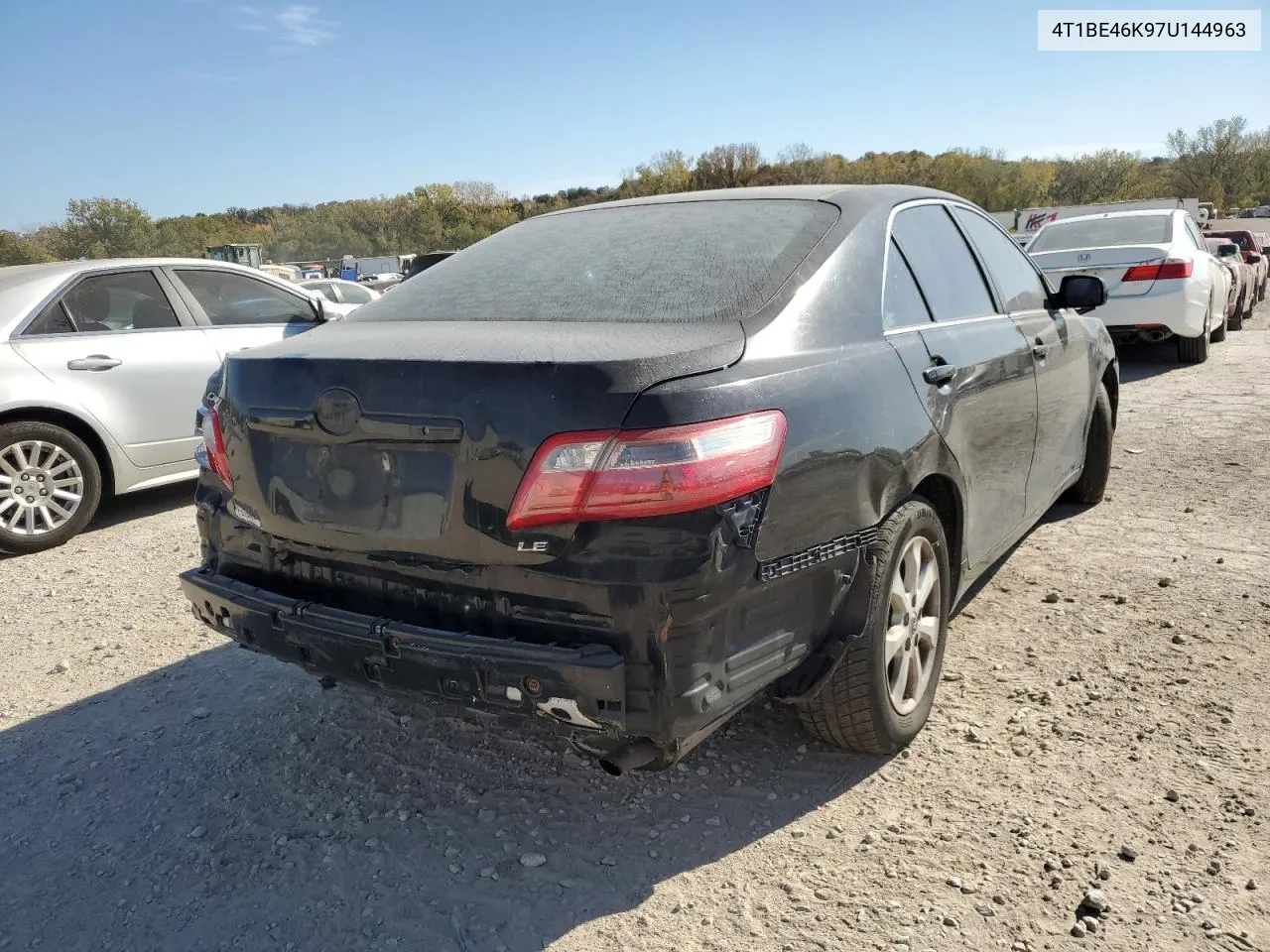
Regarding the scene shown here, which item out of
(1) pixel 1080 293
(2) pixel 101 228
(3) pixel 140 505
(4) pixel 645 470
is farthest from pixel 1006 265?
(2) pixel 101 228

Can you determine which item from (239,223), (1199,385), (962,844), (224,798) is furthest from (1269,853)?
(239,223)

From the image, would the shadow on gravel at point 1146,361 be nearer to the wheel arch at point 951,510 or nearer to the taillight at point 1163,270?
the taillight at point 1163,270

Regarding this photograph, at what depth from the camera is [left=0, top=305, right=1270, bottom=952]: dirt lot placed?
2.25 m

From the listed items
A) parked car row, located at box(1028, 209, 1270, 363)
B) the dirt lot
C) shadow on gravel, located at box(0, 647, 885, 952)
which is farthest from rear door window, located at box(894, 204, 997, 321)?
parked car row, located at box(1028, 209, 1270, 363)

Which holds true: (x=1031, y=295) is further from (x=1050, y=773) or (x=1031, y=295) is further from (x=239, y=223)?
(x=239, y=223)

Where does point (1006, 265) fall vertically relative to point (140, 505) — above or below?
above

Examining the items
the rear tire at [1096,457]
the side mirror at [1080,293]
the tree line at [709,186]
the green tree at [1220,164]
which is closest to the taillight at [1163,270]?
the rear tire at [1096,457]

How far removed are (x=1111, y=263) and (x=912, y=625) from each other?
7.99 meters

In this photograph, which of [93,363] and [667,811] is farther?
[93,363]

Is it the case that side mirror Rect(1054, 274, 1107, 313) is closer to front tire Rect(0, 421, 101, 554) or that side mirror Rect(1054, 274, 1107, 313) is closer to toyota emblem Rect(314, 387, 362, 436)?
toyota emblem Rect(314, 387, 362, 436)

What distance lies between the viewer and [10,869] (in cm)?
254

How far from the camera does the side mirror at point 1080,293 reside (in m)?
4.21

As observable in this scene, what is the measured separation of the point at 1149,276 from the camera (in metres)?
9.32

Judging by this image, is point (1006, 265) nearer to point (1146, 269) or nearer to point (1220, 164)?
point (1146, 269)
